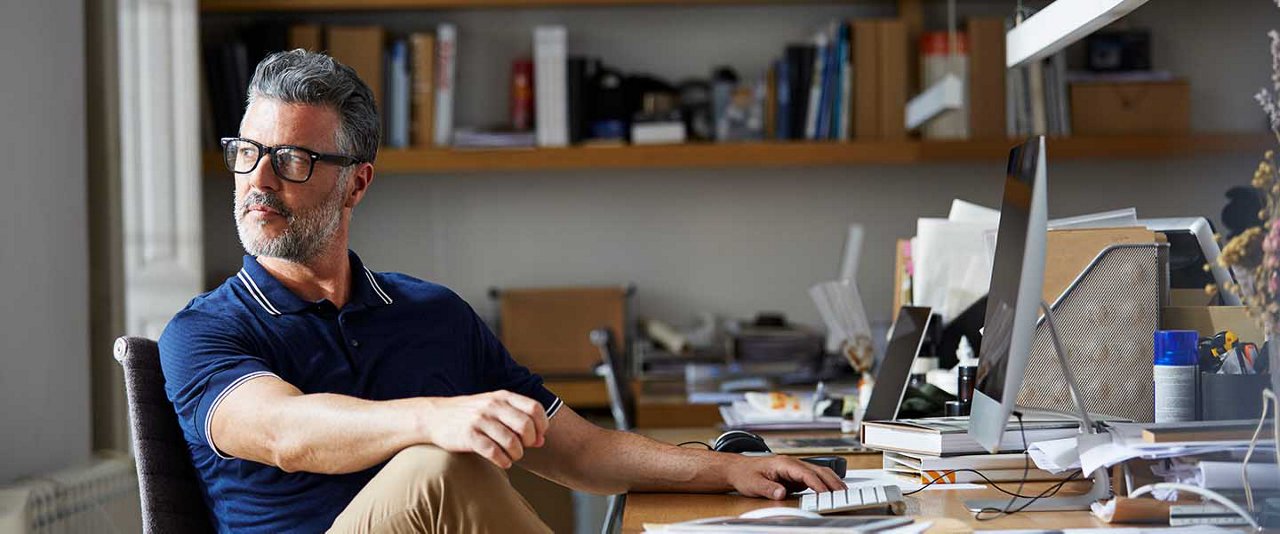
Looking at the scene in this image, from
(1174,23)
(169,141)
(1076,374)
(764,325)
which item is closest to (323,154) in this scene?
(1076,374)

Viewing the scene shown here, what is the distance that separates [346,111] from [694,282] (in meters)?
2.86

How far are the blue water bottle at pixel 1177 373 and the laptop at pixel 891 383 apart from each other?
55 centimetres

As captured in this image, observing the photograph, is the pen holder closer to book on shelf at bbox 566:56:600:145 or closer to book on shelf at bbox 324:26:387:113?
book on shelf at bbox 566:56:600:145

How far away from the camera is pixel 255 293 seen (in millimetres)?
1896

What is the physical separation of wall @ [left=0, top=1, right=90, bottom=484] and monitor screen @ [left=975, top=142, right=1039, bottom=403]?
6.38 feet

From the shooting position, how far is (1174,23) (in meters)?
4.61

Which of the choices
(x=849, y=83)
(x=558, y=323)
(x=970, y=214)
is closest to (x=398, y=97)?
(x=558, y=323)

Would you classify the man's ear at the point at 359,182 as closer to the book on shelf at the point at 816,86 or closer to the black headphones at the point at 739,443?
the black headphones at the point at 739,443

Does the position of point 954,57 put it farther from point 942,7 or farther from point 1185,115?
point 1185,115

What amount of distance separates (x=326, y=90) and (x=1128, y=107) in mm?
3269

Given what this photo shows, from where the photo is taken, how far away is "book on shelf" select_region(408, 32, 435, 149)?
174 inches

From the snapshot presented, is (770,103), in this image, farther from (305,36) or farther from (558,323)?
(305,36)

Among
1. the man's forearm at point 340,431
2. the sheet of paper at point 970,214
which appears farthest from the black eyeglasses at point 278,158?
the sheet of paper at point 970,214

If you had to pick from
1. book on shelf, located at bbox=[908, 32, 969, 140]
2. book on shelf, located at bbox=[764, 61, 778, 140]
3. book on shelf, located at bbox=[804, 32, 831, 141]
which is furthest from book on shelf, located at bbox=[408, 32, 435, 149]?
book on shelf, located at bbox=[908, 32, 969, 140]
